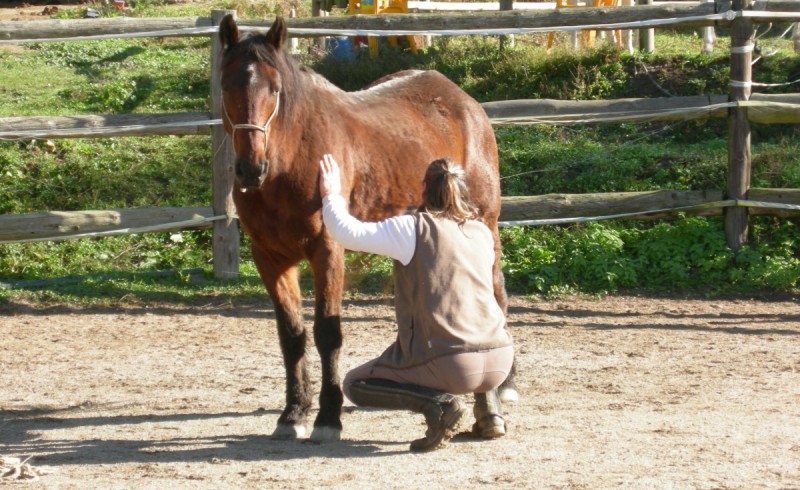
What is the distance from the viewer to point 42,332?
7.54 m

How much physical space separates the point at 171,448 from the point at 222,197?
411cm

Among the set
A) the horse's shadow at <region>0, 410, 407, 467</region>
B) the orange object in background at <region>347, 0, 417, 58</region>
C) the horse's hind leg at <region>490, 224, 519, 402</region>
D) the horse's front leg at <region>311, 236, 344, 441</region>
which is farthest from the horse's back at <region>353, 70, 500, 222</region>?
the orange object in background at <region>347, 0, 417, 58</region>

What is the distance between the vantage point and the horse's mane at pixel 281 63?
486 centimetres

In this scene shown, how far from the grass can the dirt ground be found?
429mm

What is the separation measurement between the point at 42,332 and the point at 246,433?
306cm

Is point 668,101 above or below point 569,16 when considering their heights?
below

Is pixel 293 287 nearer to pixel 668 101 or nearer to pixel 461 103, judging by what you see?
pixel 461 103

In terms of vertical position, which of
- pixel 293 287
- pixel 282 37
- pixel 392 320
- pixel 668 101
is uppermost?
pixel 282 37

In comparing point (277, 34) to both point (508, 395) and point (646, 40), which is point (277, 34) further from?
point (646, 40)

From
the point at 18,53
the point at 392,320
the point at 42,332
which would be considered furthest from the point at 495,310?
the point at 18,53

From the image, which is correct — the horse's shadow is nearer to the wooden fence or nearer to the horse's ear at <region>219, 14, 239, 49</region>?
the horse's ear at <region>219, 14, 239, 49</region>

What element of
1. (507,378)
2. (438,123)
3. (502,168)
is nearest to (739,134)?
(502,168)

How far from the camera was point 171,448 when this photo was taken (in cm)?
491

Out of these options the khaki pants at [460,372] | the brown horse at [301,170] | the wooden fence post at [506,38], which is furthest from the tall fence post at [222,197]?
the wooden fence post at [506,38]
